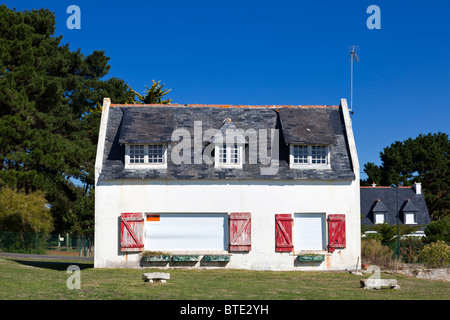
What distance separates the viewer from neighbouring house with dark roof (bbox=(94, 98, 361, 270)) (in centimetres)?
2453

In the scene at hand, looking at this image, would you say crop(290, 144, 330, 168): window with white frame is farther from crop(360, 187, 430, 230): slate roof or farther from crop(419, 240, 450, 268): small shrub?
crop(360, 187, 430, 230): slate roof

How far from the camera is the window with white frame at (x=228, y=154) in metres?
25.5

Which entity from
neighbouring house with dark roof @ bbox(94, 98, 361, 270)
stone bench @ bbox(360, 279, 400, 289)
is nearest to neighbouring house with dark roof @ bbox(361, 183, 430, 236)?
neighbouring house with dark roof @ bbox(94, 98, 361, 270)

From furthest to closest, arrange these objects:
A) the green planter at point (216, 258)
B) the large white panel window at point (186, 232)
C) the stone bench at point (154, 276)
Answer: the large white panel window at point (186, 232), the green planter at point (216, 258), the stone bench at point (154, 276)

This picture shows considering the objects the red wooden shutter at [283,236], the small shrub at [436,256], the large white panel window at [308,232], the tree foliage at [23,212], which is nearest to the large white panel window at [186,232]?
the red wooden shutter at [283,236]

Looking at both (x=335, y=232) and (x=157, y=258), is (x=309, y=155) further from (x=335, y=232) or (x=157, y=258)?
(x=157, y=258)

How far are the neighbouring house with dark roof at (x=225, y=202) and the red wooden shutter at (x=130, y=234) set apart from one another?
0.15 feet

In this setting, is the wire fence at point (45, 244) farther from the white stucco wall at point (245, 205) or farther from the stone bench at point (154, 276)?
the stone bench at point (154, 276)

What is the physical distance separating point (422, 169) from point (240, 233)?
56312 millimetres

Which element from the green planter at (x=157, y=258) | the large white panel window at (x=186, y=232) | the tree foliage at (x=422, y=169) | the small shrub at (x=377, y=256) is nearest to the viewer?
the green planter at (x=157, y=258)

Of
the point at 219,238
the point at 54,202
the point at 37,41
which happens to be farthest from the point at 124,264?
the point at 37,41

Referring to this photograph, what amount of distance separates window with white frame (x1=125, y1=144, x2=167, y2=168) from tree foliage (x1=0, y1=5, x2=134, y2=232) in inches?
637

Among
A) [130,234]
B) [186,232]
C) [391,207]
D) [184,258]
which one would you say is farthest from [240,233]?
[391,207]

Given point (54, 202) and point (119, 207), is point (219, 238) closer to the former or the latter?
point (119, 207)
